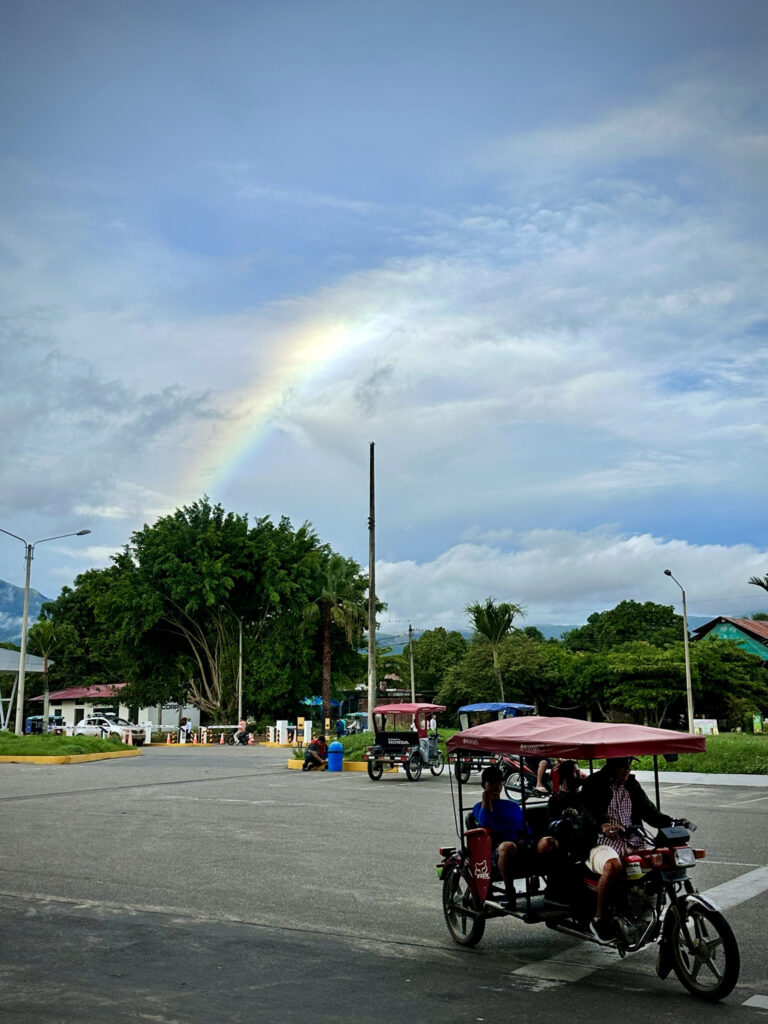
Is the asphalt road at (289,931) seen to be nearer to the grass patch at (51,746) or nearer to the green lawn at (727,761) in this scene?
the green lawn at (727,761)

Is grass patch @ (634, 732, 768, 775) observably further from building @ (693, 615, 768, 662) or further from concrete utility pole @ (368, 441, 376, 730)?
building @ (693, 615, 768, 662)

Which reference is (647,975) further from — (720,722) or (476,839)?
(720,722)

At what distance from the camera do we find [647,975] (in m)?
7.61

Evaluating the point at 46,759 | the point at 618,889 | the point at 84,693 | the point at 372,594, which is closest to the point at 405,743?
the point at 372,594

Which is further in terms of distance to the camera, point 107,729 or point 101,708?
point 101,708

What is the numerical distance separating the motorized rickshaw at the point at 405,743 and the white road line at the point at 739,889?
1516 centimetres

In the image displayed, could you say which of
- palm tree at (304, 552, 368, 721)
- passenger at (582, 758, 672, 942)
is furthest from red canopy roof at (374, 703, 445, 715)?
palm tree at (304, 552, 368, 721)

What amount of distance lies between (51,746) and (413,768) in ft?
49.4

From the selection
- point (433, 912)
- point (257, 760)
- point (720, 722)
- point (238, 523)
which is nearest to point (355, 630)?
point (238, 523)

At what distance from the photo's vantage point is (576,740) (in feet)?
26.1

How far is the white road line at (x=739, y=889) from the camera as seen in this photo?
33.6 feet

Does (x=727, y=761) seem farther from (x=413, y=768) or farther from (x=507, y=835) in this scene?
(x=507, y=835)

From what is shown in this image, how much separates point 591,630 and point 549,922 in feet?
335

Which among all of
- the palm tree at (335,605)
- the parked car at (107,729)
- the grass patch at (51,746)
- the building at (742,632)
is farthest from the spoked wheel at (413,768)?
the building at (742,632)
